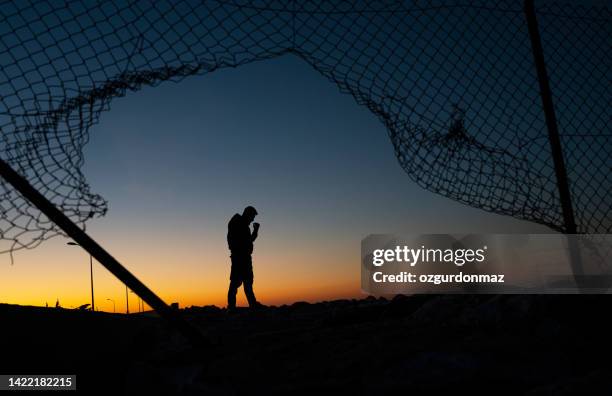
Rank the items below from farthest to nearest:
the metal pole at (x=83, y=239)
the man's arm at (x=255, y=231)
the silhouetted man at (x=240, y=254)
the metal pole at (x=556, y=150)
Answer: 1. the man's arm at (x=255, y=231)
2. the silhouetted man at (x=240, y=254)
3. the metal pole at (x=556, y=150)
4. the metal pole at (x=83, y=239)

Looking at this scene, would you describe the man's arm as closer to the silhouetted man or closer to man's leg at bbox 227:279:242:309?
the silhouetted man

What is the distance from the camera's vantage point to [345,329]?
400cm

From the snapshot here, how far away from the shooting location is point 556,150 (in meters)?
4.18

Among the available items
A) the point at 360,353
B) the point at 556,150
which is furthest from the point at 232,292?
the point at 556,150

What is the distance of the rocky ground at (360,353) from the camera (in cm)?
279

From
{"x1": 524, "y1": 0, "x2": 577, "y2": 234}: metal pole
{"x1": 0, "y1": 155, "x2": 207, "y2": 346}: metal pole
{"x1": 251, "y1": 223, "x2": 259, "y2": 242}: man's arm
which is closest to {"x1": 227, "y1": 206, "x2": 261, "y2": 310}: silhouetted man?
{"x1": 251, "y1": 223, "x2": 259, "y2": 242}: man's arm

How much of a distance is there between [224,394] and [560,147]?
3128 mm

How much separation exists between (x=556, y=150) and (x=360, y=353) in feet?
7.58

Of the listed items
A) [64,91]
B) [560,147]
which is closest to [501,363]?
[560,147]

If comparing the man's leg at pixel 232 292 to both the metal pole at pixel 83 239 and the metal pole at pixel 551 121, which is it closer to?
the metal pole at pixel 83 239

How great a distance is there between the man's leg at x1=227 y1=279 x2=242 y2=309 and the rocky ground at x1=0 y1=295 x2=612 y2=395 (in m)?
4.35

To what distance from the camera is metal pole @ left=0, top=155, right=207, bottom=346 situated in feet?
9.52

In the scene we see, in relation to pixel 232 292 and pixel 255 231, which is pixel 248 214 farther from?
pixel 232 292

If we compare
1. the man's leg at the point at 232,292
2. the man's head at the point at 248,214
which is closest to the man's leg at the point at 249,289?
the man's leg at the point at 232,292
